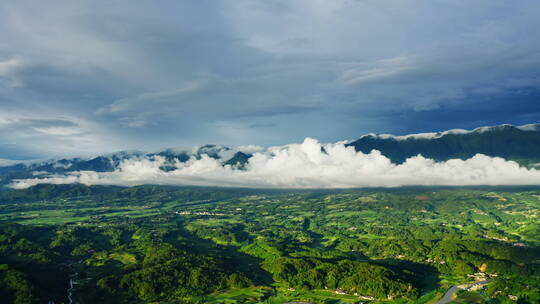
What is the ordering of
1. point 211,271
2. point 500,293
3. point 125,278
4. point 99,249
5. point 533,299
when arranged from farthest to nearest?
point 99,249, point 211,271, point 125,278, point 500,293, point 533,299

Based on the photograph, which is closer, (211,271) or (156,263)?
(211,271)

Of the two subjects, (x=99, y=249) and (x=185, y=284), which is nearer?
(x=185, y=284)

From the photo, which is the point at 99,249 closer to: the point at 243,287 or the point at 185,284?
the point at 185,284

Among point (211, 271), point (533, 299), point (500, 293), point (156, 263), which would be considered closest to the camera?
point (533, 299)

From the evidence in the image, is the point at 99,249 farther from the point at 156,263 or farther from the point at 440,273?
the point at 440,273

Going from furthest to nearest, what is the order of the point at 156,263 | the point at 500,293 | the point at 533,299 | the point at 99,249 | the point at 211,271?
1. the point at 99,249
2. the point at 156,263
3. the point at 211,271
4. the point at 500,293
5. the point at 533,299

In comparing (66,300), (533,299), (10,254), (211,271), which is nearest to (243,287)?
(211,271)

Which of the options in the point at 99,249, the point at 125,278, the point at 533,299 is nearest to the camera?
the point at 533,299

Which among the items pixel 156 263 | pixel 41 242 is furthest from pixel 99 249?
pixel 156 263
